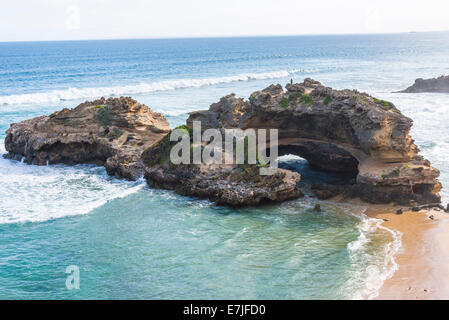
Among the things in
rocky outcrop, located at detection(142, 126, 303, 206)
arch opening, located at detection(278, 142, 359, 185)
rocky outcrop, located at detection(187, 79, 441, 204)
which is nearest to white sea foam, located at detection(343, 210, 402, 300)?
rocky outcrop, located at detection(187, 79, 441, 204)

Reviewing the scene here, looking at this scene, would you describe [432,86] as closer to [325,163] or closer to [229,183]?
[325,163]

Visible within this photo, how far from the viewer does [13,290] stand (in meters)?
13.6

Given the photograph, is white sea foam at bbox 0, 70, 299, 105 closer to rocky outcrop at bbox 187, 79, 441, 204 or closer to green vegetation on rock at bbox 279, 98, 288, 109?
rocky outcrop at bbox 187, 79, 441, 204

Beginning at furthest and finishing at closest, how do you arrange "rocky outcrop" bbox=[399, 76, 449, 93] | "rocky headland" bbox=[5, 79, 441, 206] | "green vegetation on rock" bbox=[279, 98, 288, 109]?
"rocky outcrop" bbox=[399, 76, 449, 93] → "green vegetation on rock" bbox=[279, 98, 288, 109] → "rocky headland" bbox=[5, 79, 441, 206]

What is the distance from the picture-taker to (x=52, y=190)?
21859 millimetres

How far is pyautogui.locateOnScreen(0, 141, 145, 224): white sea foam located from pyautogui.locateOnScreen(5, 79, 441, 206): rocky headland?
0.94 meters

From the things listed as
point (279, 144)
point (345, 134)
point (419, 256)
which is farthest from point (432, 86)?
point (419, 256)

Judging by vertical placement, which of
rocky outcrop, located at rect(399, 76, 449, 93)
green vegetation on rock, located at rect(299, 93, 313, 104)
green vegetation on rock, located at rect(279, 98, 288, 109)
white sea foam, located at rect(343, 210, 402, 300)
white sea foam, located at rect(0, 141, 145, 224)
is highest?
green vegetation on rock, located at rect(299, 93, 313, 104)

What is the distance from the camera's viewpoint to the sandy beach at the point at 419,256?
1275cm

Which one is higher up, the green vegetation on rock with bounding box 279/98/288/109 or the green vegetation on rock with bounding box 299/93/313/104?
the green vegetation on rock with bounding box 299/93/313/104

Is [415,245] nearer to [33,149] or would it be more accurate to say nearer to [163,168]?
[163,168]

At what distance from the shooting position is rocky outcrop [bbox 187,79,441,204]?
1880 cm

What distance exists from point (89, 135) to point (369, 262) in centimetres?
1726
